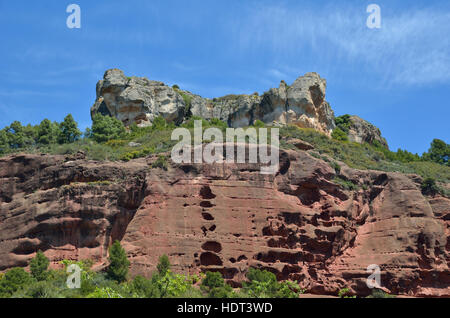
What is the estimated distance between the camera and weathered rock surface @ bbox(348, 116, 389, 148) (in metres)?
84.8

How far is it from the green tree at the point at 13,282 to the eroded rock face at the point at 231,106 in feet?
129

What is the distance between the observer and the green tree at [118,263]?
4288 centimetres

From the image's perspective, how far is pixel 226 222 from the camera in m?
47.4

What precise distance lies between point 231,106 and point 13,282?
51946mm

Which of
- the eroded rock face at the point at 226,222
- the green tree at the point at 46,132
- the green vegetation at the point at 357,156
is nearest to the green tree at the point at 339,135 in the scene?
the green vegetation at the point at 357,156

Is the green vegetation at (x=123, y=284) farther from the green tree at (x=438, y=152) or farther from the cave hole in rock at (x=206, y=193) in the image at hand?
the green tree at (x=438, y=152)

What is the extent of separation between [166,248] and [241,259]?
5.27 meters

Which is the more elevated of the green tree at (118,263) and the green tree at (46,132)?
the green tree at (46,132)

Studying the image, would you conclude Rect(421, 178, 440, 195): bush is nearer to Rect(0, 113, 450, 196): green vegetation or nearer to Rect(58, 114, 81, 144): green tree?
Rect(0, 113, 450, 196): green vegetation

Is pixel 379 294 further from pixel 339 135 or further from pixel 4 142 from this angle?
pixel 4 142

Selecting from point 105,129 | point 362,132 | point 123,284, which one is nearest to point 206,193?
point 123,284
